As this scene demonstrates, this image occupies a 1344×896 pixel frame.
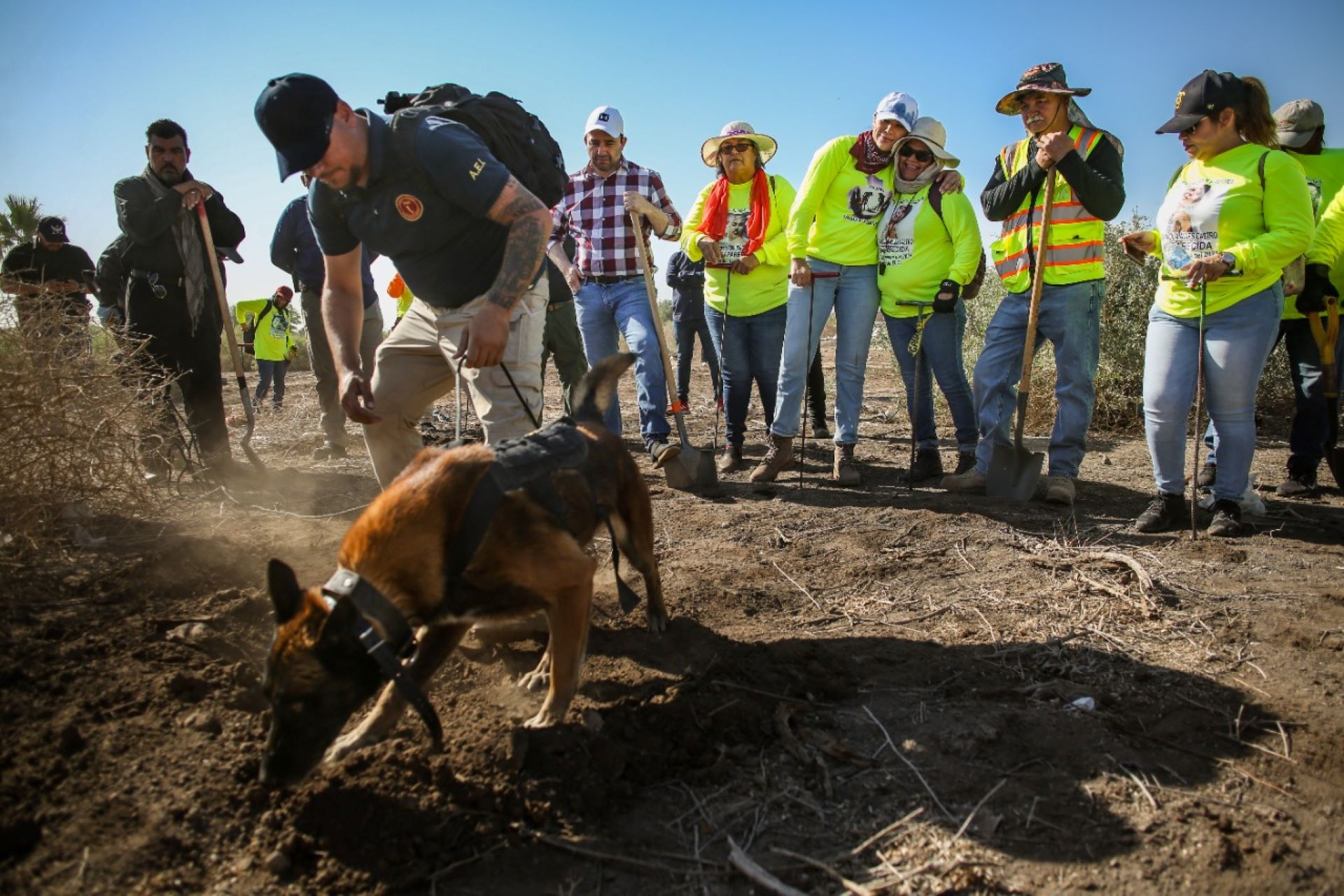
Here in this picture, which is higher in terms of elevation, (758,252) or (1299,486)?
(758,252)

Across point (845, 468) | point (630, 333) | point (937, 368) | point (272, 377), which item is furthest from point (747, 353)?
point (272, 377)

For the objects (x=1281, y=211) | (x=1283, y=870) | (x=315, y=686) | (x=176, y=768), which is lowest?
(x=1283, y=870)

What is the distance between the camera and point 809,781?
2.67 metres

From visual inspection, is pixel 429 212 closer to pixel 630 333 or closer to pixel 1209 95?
pixel 630 333

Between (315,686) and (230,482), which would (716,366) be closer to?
(230,482)

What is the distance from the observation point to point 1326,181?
6.16 metres

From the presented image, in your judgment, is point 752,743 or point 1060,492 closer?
point 752,743

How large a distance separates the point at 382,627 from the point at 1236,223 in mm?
5076

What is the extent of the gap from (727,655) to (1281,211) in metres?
4.07

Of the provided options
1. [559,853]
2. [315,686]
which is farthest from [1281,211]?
[315,686]

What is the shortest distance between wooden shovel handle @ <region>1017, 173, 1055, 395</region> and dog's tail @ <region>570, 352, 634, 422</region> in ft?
10.8

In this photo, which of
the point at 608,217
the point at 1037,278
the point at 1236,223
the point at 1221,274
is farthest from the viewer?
the point at 608,217

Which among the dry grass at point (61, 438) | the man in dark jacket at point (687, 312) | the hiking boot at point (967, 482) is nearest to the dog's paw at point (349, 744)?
the dry grass at point (61, 438)

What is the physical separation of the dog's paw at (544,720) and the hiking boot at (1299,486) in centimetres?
601
